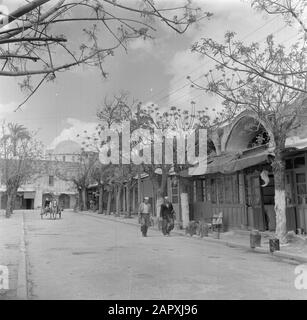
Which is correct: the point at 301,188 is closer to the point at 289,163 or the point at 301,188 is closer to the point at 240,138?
the point at 289,163

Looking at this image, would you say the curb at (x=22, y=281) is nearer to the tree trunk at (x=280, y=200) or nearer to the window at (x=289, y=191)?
the tree trunk at (x=280, y=200)

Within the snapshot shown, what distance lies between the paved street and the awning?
3209 mm

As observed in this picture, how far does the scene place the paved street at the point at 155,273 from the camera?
24.6 ft

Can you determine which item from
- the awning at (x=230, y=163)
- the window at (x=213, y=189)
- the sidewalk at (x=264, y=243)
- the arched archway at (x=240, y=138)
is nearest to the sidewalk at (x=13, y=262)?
the sidewalk at (x=264, y=243)

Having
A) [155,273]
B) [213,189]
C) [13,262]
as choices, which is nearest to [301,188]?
[213,189]

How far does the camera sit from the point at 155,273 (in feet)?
30.9

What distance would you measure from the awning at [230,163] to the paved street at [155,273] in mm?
3209

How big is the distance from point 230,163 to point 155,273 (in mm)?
9144

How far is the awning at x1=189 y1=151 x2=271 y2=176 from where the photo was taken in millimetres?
15867

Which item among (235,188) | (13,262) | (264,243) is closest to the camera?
(13,262)

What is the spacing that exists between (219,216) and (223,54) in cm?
1024
